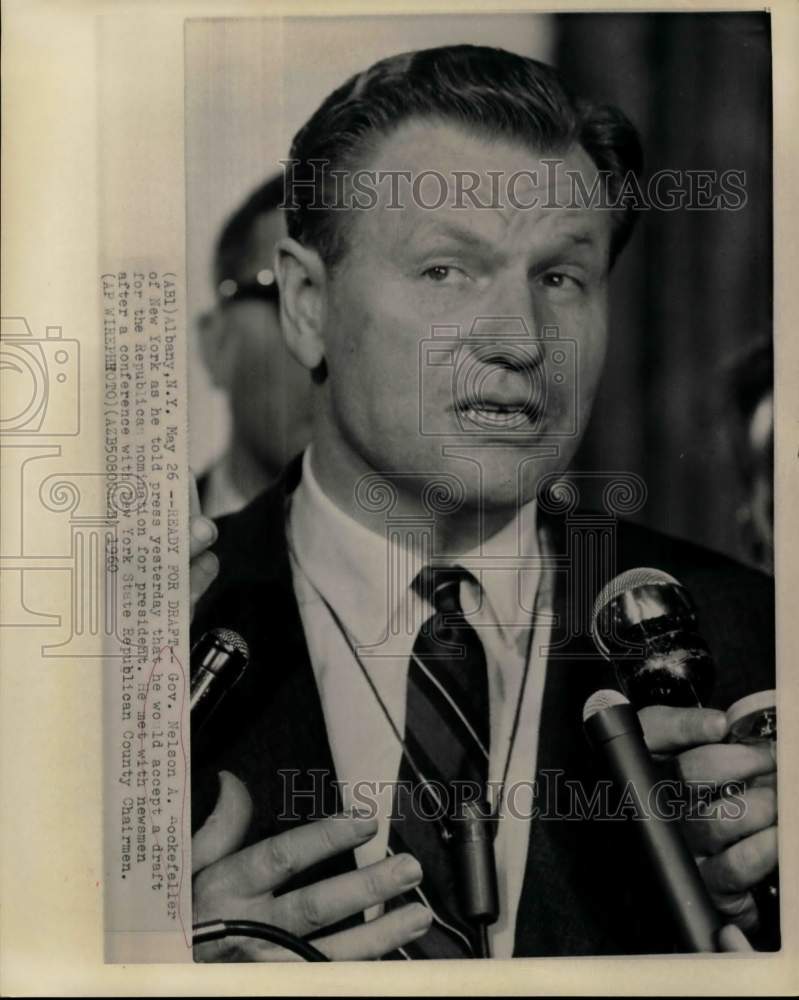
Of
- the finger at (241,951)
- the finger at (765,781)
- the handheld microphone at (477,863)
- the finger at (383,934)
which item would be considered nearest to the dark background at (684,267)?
the finger at (765,781)

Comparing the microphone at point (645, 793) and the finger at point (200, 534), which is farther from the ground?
Result: the finger at point (200, 534)

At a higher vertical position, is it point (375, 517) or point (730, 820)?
point (375, 517)

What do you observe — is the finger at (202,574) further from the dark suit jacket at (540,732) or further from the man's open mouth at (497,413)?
the man's open mouth at (497,413)

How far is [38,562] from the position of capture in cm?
93

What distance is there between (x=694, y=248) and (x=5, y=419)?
2.17 ft

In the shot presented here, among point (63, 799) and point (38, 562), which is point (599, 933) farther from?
point (38, 562)

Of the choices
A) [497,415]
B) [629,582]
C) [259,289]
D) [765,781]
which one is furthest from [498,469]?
[765,781]

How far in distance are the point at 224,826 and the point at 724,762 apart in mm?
463

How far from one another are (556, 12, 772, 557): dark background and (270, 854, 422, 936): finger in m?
0.39

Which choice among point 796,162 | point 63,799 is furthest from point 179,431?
point 796,162

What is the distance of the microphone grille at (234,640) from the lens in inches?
36.1

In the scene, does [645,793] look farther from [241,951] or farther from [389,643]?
[241,951]

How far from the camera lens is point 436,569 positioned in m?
0.92

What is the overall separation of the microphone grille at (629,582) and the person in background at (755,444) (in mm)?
84
